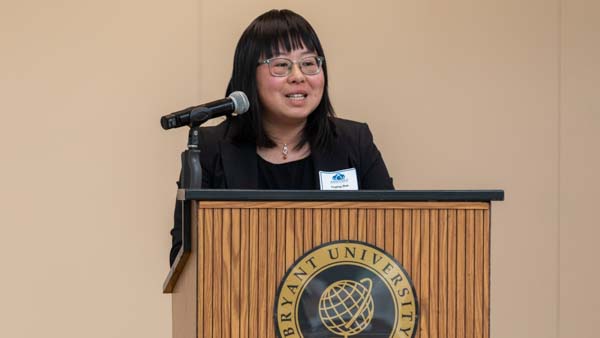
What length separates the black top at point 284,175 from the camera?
8.29 feet

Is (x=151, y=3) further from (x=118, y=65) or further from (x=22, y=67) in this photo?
(x=22, y=67)

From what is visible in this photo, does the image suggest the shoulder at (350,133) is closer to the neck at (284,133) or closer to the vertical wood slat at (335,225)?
the neck at (284,133)

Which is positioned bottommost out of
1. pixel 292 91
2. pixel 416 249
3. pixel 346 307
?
pixel 346 307

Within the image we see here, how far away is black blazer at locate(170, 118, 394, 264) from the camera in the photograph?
247cm

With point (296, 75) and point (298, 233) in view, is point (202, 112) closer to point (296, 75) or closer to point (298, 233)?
point (298, 233)

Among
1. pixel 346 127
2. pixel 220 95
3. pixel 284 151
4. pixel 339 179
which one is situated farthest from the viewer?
pixel 220 95

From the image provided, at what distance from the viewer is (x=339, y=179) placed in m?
2.46

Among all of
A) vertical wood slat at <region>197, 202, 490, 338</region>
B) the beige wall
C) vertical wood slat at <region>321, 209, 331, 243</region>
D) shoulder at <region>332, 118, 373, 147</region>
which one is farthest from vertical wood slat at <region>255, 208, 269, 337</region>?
the beige wall

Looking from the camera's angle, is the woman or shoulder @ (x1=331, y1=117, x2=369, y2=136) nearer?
the woman

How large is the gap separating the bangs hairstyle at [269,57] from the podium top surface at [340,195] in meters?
0.77

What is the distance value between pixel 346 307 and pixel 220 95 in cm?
217

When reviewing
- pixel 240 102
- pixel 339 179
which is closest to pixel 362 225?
pixel 240 102

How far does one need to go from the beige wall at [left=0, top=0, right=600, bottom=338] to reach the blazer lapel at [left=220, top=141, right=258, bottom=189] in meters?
1.31

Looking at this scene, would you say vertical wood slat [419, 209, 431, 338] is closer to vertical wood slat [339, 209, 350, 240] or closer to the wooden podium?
the wooden podium
